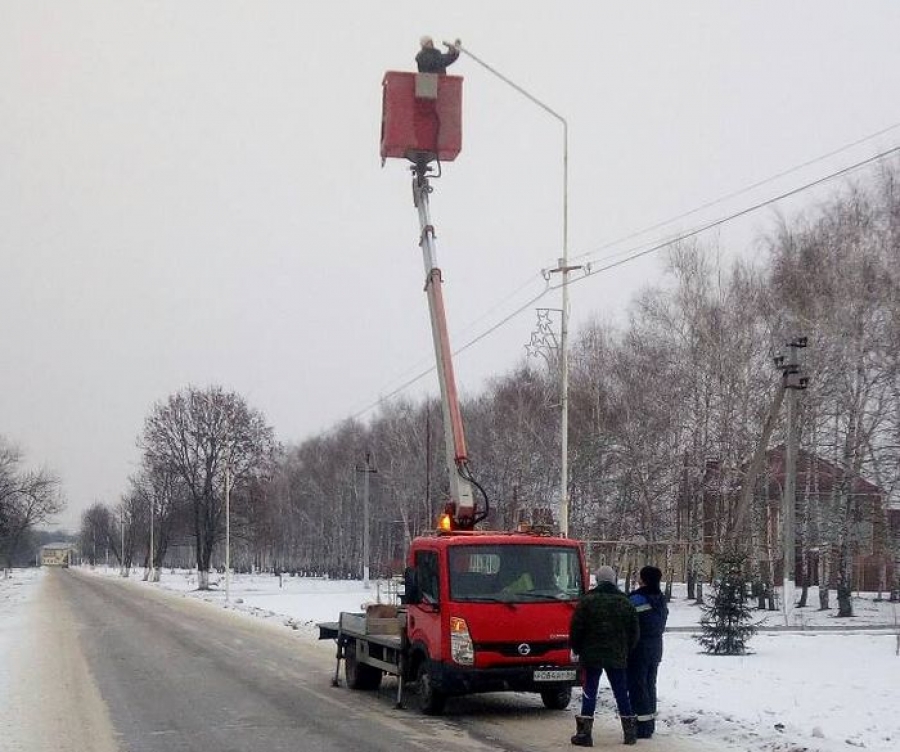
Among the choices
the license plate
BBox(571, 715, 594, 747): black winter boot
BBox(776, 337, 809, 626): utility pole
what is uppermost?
BBox(776, 337, 809, 626): utility pole

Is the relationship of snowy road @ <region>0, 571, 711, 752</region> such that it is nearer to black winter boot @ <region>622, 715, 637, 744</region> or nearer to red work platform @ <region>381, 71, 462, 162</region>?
black winter boot @ <region>622, 715, 637, 744</region>

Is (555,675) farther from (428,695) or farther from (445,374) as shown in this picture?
(445,374)

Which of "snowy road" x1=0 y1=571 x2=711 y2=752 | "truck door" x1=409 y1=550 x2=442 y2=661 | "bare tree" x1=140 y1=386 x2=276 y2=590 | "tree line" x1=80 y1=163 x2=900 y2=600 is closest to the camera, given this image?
"snowy road" x1=0 y1=571 x2=711 y2=752

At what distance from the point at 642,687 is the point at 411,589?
10.7 ft

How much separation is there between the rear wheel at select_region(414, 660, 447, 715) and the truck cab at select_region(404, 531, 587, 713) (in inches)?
0.5

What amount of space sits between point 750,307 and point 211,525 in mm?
38774

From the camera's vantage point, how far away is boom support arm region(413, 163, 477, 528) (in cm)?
1520

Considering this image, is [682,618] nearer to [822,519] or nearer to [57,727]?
[822,519]

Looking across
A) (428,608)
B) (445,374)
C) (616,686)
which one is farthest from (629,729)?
(445,374)

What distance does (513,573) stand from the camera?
1284 centimetres

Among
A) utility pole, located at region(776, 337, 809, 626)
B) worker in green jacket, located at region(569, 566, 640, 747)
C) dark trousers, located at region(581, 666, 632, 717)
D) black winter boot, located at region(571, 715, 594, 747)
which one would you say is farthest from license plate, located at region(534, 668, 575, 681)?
utility pole, located at region(776, 337, 809, 626)

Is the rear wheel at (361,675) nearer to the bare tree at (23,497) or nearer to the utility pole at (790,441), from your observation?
the utility pole at (790,441)

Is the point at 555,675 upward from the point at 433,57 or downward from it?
downward

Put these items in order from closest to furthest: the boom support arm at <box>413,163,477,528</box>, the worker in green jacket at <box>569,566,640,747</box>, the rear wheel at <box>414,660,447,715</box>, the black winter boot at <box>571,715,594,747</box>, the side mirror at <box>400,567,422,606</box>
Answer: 1. the black winter boot at <box>571,715,594,747</box>
2. the worker in green jacket at <box>569,566,640,747</box>
3. the rear wheel at <box>414,660,447,715</box>
4. the side mirror at <box>400,567,422,606</box>
5. the boom support arm at <box>413,163,477,528</box>
